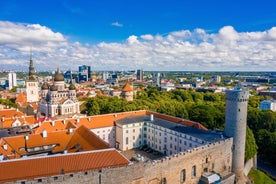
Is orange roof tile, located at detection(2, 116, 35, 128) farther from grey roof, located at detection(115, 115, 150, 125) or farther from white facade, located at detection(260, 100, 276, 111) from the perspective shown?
white facade, located at detection(260, 100, 276, 111)

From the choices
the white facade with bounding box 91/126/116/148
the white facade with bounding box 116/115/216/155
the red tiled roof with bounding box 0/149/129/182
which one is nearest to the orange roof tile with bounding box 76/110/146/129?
the white facade with bounding box 91/126/116/148

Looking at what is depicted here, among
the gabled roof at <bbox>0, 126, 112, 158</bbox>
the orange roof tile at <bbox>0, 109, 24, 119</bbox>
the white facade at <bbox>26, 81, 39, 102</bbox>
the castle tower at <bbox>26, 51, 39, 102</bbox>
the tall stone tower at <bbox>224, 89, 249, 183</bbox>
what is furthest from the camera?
the white facade at <bbox>26, 81, 39, 102</bbox>

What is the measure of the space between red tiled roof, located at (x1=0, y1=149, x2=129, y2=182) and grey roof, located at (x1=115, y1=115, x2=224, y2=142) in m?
17.6

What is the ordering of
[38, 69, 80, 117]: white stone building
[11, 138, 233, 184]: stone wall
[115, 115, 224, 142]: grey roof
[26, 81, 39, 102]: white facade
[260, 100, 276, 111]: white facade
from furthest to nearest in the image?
[26, 81, 39, 102]: white facade < [260, 100, 276, 111]: white facade < [38, 69, 80, 117]: white stone building < [115, 115, 224, 142]: grey roof < [11, 138, 233, 184]: stone wall

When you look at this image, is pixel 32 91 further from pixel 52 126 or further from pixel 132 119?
pixel 132 119

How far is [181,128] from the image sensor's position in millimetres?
45500

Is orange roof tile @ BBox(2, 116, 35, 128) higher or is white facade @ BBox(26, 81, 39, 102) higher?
white facade @ BBox(26, 81, 39, 102)

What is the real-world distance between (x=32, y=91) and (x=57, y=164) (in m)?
75.4

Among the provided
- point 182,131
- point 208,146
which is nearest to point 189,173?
point 208,146

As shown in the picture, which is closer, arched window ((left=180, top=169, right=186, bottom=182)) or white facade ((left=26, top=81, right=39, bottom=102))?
arched window ((left=180, top=169, right=186, bottom=182))

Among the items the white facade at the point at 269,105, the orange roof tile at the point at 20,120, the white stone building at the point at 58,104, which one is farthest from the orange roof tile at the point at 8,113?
the white facade at the point at 269,105

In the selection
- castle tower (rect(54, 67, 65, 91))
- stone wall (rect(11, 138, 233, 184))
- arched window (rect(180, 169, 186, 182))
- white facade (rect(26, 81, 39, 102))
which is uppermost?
castle tower (rect(54, 67, 65, 91))

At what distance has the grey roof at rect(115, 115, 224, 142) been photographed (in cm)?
3938

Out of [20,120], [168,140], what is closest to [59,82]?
[20,120]
